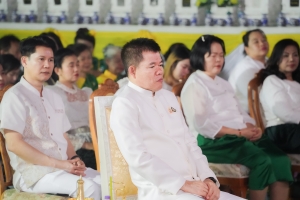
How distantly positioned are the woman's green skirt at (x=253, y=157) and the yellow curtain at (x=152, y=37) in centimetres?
169

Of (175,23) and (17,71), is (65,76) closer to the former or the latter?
(17,71)

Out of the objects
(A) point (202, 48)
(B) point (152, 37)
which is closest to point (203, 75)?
(A) point (202, 48)

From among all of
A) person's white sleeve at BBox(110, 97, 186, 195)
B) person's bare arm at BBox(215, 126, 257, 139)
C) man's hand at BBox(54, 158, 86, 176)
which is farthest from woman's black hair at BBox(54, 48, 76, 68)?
person's white sleeve at BBox(110, 97, 186, 195)

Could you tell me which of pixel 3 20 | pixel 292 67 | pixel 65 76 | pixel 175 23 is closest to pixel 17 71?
pixel 65 76

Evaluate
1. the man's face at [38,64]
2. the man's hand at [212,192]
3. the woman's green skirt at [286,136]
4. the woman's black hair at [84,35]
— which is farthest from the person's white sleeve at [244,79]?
the man's hand at [212,192]

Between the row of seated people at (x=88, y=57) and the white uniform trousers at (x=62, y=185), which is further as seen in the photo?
the row of seated people at (x=88, y=57)

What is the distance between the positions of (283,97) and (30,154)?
6.80 feet

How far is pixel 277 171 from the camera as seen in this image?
15.0 feet

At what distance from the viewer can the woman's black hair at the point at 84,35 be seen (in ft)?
20.2

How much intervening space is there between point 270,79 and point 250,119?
0.40 meters

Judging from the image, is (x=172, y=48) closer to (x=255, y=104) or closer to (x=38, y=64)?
(x=255, y=104)

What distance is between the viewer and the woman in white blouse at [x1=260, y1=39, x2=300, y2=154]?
16.1 feet

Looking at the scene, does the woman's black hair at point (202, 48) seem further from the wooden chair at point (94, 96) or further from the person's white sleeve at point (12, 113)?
the person's white sleeve at point (12, 113)

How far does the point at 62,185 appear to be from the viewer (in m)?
3.59
